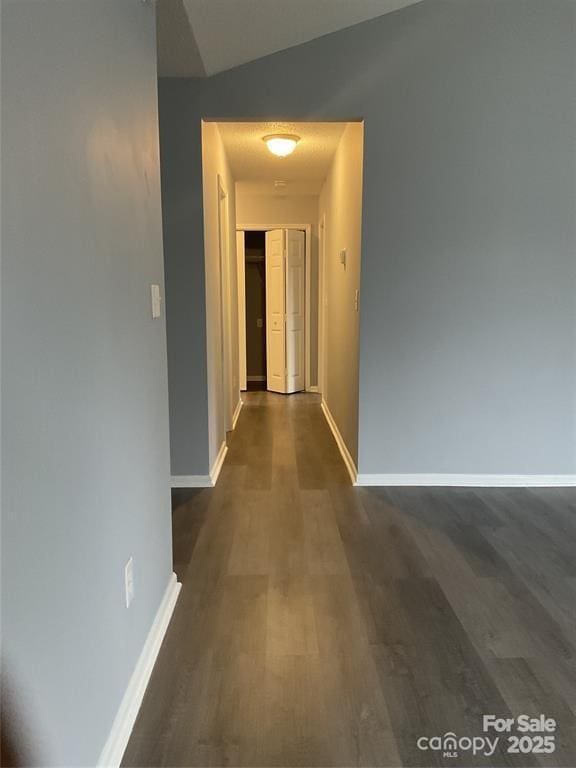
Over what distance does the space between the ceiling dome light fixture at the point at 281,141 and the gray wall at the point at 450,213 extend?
2.57ft

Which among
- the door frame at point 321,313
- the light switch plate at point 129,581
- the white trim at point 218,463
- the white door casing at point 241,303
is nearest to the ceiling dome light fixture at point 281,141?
the door frame at point 321,313

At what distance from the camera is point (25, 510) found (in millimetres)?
972

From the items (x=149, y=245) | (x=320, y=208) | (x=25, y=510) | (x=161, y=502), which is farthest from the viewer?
(x=320, y=208)

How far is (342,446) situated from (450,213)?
194 centimetres

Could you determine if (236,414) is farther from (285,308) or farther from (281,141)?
(281,141)

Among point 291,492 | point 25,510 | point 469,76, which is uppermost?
point 469,76

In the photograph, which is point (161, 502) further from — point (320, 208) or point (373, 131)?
point (320, 208)

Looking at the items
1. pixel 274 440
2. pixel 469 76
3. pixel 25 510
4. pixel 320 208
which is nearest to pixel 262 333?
pixel 320 208

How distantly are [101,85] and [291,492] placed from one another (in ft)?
8.44

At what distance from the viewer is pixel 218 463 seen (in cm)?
393

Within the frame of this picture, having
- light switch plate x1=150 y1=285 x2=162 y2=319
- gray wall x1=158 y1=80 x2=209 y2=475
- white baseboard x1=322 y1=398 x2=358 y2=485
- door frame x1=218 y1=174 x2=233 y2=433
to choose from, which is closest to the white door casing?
white baseboard x1=322 y1=398 x2=358 y2=485

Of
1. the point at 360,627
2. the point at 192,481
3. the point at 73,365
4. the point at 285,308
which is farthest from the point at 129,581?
the point at 285,308

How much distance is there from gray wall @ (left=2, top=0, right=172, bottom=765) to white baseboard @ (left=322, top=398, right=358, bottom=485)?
2.08 meters

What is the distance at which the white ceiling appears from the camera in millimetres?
4027
